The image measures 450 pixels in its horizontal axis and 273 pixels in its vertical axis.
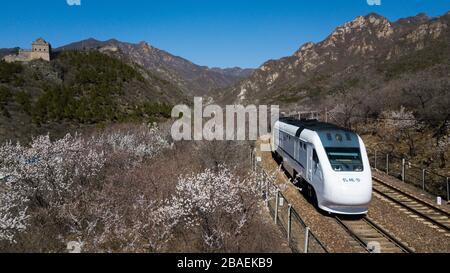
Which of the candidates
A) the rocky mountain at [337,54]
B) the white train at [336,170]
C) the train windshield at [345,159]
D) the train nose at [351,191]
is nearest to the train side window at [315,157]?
the white train at [336,170]

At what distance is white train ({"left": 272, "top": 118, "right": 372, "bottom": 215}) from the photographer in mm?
13070

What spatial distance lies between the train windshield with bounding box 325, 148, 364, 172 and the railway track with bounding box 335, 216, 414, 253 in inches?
75.5

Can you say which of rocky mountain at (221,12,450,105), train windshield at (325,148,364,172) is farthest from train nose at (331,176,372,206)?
rocky mountain at (221,12,450,105)

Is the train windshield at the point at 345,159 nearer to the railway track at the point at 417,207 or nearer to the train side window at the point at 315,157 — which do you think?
the train side window at the point at 315,157

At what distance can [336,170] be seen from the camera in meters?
13.3

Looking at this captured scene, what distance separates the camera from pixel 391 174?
2225 centimetres

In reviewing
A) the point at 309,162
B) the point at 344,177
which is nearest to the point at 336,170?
the point at 344,177

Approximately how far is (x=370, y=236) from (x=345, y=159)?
286 cm

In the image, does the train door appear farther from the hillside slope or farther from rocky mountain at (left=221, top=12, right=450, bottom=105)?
rocky mountain at (left=221, top=12, right=450, bottom=105)

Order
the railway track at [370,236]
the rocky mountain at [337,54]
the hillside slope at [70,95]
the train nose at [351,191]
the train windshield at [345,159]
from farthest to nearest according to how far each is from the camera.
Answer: the rocky mountain at [337,54], the hillside slope at [70,95], the train windshield at [345,159], the train nose at [351,191], the railway track at [370,236]

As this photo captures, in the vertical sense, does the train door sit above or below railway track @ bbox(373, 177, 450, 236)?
above

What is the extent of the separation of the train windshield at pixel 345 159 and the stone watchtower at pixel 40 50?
5995 cm

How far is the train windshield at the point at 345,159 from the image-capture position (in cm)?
1334

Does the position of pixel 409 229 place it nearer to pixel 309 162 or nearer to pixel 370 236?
pixel 370 236
